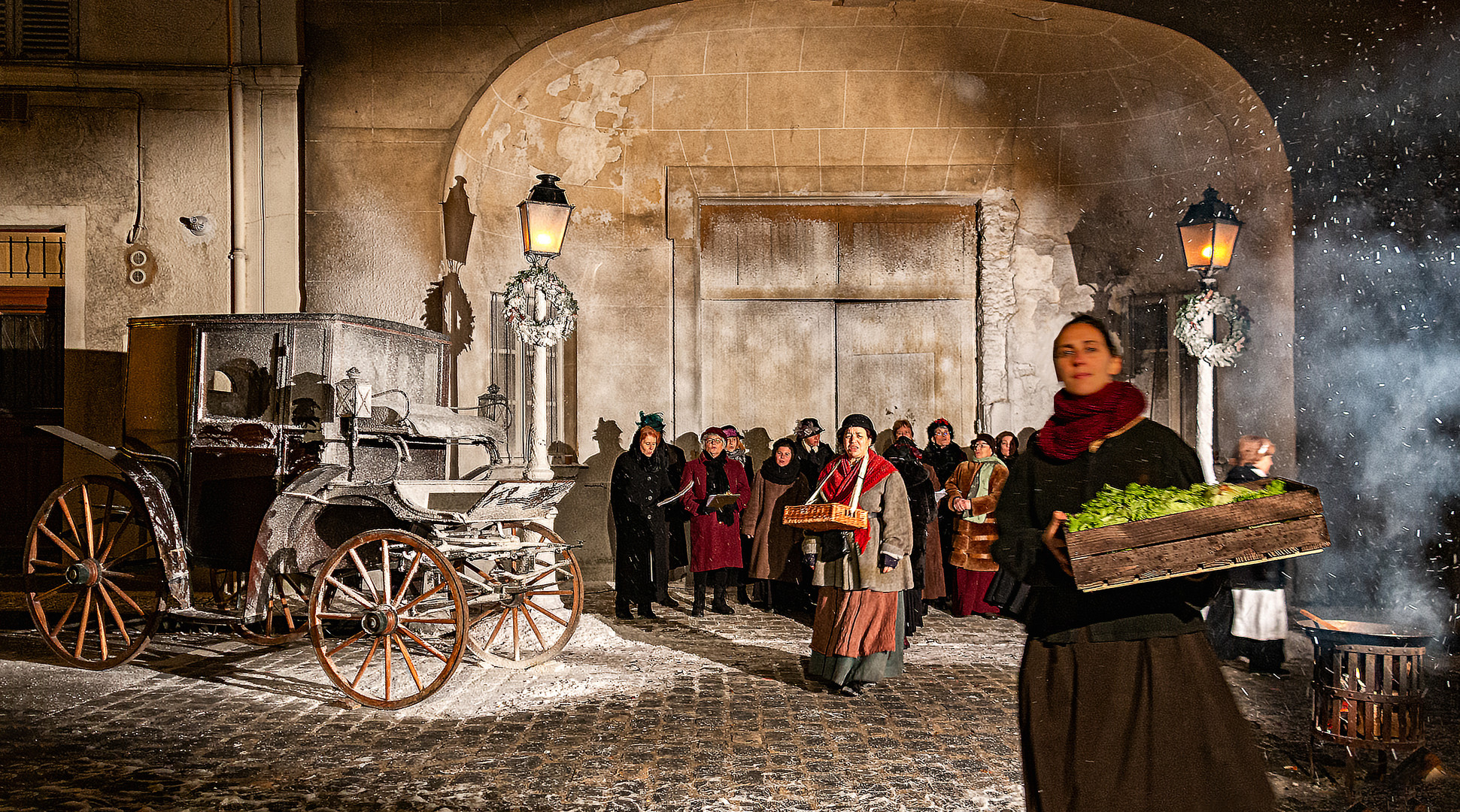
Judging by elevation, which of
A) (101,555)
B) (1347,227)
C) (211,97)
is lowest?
(101,555)

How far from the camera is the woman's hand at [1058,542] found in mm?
2840

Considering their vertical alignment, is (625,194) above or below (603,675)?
above

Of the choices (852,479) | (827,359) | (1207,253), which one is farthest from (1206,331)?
(852,479)

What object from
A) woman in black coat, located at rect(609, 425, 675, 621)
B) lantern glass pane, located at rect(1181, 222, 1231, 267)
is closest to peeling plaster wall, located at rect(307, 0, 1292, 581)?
lantern glass pane, located at rect(1181, 222, 1231, 267)

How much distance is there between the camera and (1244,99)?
1071cm

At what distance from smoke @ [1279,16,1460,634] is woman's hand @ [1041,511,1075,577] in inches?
294

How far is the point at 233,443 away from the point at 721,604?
184 inches

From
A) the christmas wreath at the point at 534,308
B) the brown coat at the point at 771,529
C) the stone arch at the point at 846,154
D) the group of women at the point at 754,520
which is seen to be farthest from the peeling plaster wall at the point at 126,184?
the brown coat at the point at 771,529

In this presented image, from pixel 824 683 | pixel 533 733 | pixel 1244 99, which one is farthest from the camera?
pixel 1244 99

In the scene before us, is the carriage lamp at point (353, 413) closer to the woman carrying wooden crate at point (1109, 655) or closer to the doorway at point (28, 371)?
the woman carrying wooden crate at point (1109, 655)

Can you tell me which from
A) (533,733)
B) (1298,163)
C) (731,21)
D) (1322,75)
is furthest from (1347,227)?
(533,733)

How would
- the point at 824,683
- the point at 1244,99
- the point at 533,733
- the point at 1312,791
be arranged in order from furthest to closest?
1. the point at 1244,99
2. the point at 824,683
3. the point at 533,733
4. the point at 1312,791

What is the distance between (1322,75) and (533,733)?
392 inches

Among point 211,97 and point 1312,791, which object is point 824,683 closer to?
point 1312,791
